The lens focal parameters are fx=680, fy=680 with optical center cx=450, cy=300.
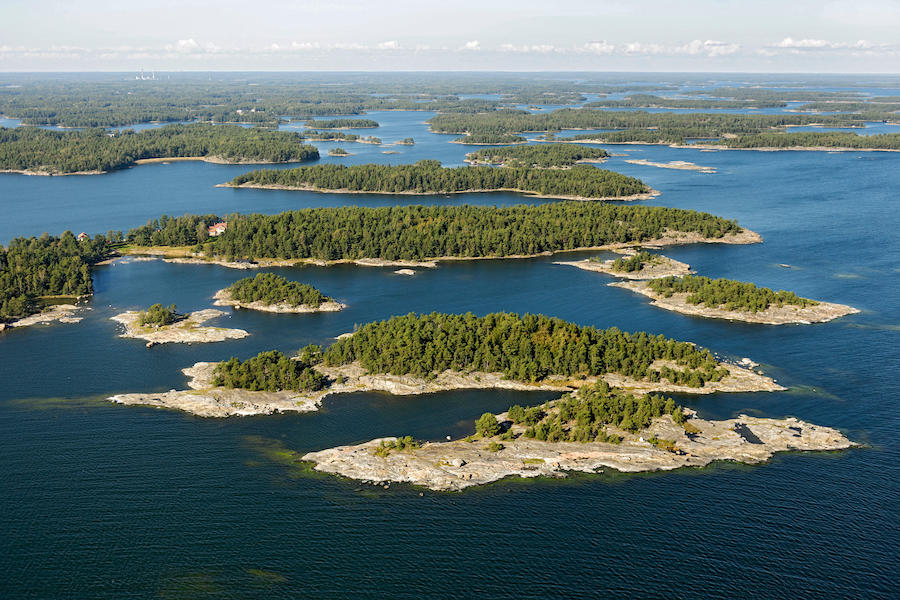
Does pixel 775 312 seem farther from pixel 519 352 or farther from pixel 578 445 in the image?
pixel 578 445

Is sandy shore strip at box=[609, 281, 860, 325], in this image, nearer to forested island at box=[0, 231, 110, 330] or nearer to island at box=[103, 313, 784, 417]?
island at box=[103, 313, 784, 417]

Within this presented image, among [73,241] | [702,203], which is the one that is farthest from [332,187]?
[702,203]

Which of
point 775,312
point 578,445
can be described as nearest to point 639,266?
point 775,312

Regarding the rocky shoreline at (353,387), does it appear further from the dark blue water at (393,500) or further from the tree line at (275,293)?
the tree line at (275,293)

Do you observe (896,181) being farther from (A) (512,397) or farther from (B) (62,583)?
(B) (62,583)

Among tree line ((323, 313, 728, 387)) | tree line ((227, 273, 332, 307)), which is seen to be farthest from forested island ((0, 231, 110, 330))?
tree line ((323, 313, 728, 387))

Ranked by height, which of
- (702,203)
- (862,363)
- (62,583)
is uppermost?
(702,203)
